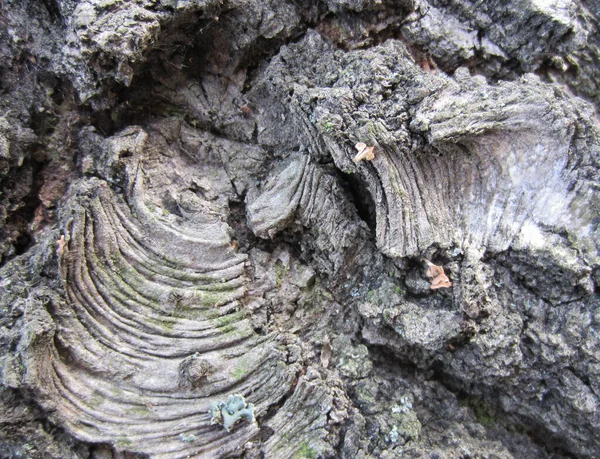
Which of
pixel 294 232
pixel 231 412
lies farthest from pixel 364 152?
pixel 231 412

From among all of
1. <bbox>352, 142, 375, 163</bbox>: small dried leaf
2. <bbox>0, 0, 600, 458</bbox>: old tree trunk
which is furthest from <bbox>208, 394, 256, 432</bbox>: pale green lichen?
<bbox>352, 142, 375, 163</bbox>: small dried leaf

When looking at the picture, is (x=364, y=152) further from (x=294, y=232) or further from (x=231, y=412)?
(x=231, y=412)

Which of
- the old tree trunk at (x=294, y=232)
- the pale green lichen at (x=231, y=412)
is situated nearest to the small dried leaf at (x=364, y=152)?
the old tree trunk at (x=294, y=232)

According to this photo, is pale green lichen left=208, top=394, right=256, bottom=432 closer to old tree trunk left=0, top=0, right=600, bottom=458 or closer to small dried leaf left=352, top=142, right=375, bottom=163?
old tree trunk left=0, top=0, right=600, bottom=458

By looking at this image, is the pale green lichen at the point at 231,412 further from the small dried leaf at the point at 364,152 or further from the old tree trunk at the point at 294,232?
the small dried leaf at the point at 364,152

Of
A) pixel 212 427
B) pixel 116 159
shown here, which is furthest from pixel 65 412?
pixel 116 159

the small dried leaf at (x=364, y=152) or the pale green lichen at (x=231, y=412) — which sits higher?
the small dried leaf at (x=364, y=152)
